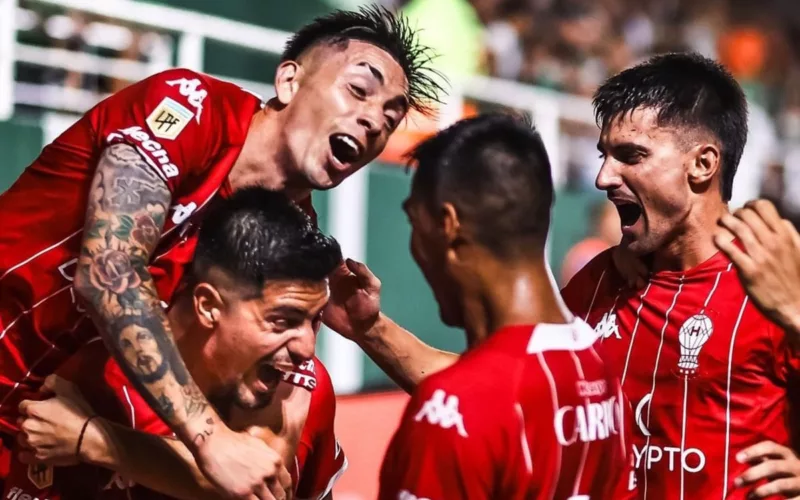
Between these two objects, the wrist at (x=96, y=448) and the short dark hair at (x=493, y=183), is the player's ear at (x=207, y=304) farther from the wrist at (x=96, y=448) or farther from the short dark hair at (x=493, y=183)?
the short dark hair at (x=493, y=183)

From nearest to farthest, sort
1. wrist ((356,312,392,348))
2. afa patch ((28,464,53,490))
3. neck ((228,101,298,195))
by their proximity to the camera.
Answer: afa patch ((28,464,53,490)), neck ((228,101,298,195)), wrist ((356,312,392,348))

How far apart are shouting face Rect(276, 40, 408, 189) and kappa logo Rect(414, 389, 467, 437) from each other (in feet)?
4.29

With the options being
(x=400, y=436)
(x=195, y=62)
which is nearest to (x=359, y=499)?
(x=195, y=62)

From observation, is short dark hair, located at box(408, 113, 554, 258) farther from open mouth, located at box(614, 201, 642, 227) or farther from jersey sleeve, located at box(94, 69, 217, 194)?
open mouth, located at box(614, 201, 642, 227)

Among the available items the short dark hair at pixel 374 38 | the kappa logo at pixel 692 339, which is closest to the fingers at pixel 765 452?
the kappa logo at pixel 692 339

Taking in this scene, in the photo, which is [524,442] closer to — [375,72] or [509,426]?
[509,426]

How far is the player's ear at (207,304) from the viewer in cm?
360

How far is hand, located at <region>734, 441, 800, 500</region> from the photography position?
3.77 m

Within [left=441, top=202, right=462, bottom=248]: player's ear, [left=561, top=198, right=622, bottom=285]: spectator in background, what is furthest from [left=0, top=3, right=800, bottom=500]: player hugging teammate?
[left=561, top=198, right=622, bottom=285]: spectator in background

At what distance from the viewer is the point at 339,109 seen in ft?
13.2

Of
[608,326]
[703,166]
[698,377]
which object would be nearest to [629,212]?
[703,166]

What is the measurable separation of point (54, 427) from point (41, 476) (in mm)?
290

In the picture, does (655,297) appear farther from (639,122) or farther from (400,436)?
(400,436)

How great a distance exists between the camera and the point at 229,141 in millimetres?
3871
